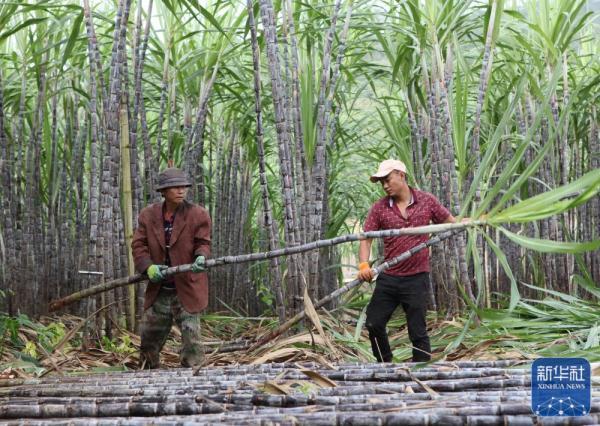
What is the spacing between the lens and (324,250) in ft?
19.5

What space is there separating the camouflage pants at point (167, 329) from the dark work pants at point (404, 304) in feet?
2.58

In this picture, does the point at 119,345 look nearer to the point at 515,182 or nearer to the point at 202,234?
the point at 202,234

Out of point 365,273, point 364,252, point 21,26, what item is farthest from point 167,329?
point 21,26

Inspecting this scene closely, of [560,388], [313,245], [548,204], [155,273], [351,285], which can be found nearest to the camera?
[560,388]

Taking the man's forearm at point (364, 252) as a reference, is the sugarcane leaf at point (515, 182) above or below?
above

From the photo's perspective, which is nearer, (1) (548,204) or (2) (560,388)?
(2) (560,388)

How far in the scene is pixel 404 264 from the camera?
3.53 m

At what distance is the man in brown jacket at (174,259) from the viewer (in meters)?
3.62

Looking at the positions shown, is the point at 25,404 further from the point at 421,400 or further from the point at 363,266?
the point at 363,266

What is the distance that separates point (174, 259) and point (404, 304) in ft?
3.42

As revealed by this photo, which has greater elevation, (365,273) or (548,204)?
(548,204)

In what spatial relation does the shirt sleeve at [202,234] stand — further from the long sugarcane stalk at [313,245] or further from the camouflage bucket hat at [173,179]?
the long sugarcane stalk at [313,245]

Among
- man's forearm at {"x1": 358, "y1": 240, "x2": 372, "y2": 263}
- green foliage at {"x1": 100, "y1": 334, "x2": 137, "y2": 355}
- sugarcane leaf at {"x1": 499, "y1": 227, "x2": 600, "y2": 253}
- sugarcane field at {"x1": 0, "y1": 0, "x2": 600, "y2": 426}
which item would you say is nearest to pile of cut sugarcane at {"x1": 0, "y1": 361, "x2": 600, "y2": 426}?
sugarcane field at {"x1": 0, "y1": 0, "x2": 600, "y2": 426}

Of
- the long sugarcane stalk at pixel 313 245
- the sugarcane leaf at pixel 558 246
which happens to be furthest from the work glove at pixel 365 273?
the sugarcane leaf at pixel 558 246
